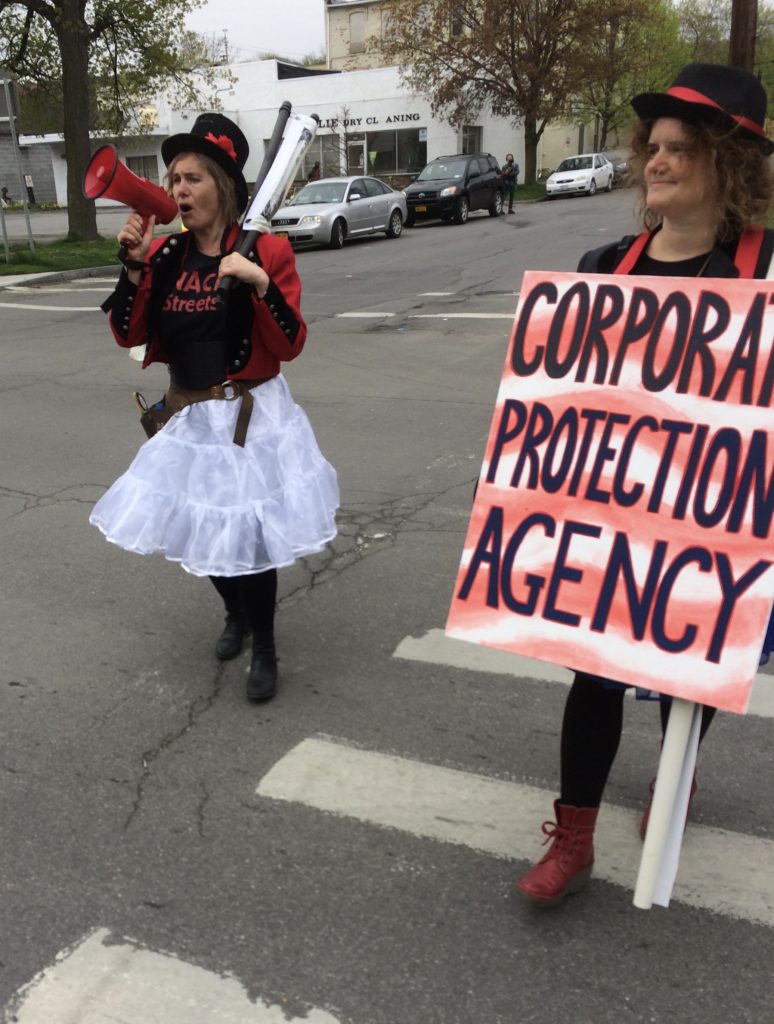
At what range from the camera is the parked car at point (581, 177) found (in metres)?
33.7

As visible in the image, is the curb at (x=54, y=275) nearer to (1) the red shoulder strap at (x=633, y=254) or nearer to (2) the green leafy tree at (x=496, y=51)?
(1) the red shoulder strap at (x=633, y=254)

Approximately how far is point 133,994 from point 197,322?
202 centimetres

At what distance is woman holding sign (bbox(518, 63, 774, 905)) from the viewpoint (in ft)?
6.88

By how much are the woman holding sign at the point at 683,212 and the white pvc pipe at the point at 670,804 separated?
0.22 metres

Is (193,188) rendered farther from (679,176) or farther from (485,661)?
(485,661)

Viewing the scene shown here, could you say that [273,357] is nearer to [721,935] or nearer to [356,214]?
[721,935]

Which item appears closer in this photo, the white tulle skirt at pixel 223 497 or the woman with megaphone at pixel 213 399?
the woman with megaphone at pixel 213 399

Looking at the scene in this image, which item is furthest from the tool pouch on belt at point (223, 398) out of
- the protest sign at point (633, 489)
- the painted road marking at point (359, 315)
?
the painted road marking at point (359, 315)

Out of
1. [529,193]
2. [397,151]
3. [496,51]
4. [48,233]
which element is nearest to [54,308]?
[48,233]

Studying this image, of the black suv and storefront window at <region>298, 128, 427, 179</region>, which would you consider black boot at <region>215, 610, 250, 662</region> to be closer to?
the black suv

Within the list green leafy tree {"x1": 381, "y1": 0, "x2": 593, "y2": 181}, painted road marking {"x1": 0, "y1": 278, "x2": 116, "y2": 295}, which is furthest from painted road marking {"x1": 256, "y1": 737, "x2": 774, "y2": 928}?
green leafy tree {"x1": 381, "y1": 0, "x2": 593, "y2": 181}

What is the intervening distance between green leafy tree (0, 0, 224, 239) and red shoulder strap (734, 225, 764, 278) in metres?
20.2

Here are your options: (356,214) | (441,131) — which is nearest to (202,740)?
(356,214)

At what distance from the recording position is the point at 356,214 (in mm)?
21000
